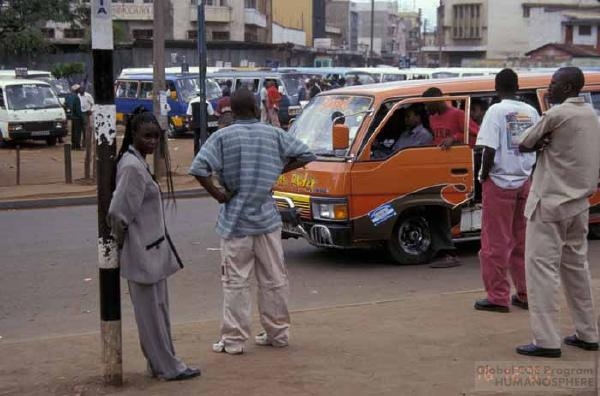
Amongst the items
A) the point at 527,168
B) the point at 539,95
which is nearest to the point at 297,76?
the point at 539,95

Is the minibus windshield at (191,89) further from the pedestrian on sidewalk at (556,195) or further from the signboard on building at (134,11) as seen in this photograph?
the signboard on building at (134,11)

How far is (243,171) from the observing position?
19.3 ft

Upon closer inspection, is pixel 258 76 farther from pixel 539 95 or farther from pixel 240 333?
pixel 240 333

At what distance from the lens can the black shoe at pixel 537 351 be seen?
570 centimetres

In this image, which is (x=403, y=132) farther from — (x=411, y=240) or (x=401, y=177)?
(x=411, y=240)

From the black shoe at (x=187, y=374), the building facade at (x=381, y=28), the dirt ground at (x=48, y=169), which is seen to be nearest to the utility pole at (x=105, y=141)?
the black shoe at (x=187, y=374)

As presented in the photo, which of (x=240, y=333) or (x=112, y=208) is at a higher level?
(x=112, y=208)

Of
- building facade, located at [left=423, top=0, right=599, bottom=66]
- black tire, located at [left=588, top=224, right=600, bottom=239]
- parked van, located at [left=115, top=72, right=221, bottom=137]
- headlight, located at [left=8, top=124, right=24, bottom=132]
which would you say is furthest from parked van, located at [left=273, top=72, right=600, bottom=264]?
building facade, located at [left=423, top=0, right=599, bottom=66]

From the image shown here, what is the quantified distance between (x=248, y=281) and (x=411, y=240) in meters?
4.24

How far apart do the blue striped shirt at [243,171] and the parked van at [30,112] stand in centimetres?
2191

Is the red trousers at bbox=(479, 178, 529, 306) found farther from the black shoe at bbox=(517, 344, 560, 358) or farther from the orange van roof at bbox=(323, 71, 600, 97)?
the orange van roof at bbox=(323, 71, 600, 97)

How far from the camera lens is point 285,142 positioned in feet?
19.8

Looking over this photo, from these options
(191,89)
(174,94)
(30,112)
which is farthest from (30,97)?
(191,89)

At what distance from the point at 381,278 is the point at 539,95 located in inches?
116
